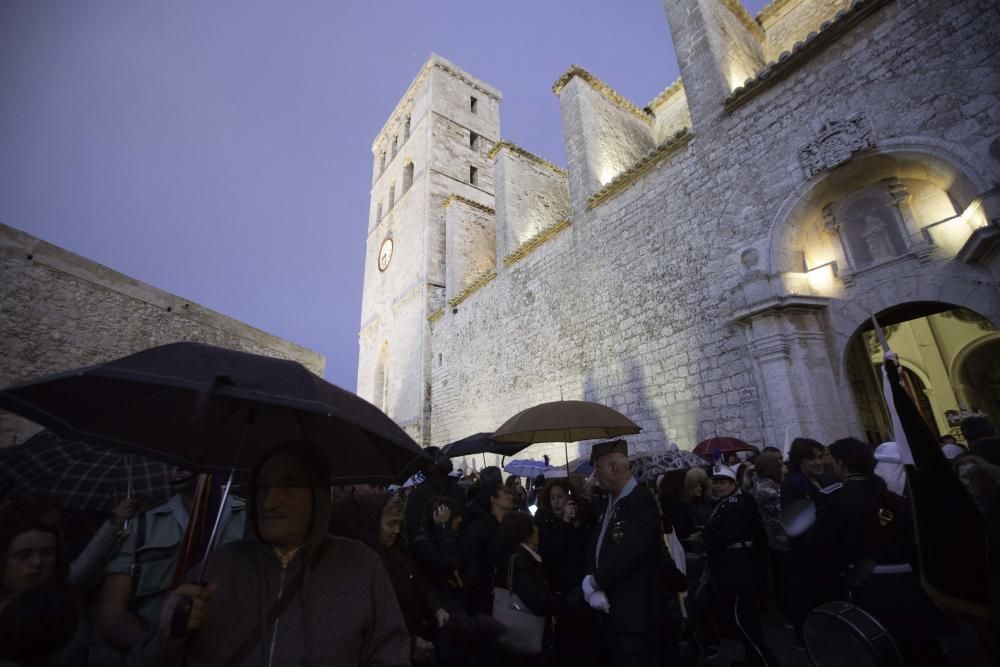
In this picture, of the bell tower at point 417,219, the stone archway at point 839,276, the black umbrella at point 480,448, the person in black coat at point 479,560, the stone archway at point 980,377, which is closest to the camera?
the person in black coat at point 479,560

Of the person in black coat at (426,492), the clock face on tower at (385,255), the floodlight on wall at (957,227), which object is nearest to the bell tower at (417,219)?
the clock face on tower at (385,255)

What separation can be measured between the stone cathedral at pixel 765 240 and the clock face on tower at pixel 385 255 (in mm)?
7896

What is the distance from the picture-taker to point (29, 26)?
32438mm

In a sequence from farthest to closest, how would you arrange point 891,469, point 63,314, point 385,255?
point 385,255, point 63,314, point 891,469

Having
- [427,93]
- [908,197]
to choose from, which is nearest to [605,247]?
[908,197]

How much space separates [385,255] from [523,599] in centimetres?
2022

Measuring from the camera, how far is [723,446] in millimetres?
6133

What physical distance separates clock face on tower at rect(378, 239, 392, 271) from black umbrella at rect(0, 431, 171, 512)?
18.4m

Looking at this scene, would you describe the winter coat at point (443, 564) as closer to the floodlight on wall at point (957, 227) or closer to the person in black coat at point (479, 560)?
the person in black coat at point (479, 560)

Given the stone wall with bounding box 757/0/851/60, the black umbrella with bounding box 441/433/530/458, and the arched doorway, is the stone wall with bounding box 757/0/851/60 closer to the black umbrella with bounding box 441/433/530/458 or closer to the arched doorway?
the arched doorway

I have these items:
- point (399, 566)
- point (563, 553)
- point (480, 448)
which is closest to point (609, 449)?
point (563, 553)

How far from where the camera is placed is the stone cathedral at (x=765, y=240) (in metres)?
5.46

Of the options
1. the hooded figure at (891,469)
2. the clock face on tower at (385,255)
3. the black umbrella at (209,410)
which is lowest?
the hooded figure at (891,469)

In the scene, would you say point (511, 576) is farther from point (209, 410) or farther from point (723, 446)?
point (723, 446)
